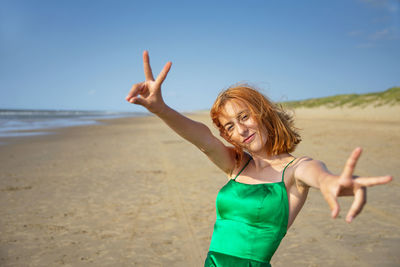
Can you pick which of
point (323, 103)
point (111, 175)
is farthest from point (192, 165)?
point (323, 103)

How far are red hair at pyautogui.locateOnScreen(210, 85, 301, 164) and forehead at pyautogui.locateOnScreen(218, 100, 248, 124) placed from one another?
2 centimetres

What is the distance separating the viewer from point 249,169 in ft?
7.05

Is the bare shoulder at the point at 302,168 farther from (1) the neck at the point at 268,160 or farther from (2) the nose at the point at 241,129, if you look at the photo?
(2) the nose at the point at 241,129

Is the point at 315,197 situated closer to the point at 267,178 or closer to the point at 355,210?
the point at 267,178

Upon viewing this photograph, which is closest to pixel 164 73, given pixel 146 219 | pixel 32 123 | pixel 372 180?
pixel 372 180

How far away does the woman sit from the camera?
1822 mm

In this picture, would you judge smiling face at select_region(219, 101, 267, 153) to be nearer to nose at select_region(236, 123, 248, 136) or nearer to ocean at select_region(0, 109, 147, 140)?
nose at select_region(236, 123, 248, 136)

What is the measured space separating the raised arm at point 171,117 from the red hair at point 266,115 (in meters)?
0.12

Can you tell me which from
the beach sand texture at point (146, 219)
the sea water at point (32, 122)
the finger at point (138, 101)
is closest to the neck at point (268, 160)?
the finger at point (138, 101)

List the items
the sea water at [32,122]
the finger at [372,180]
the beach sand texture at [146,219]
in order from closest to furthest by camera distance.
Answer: the finger at [372,180]
the beach sand texture at [146,219]
the sea water at [32,122]

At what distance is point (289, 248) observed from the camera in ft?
13.5

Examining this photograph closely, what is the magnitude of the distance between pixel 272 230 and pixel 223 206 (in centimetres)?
32

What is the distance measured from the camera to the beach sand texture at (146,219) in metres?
3.95

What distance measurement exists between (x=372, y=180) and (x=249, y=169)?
1.11 metres
